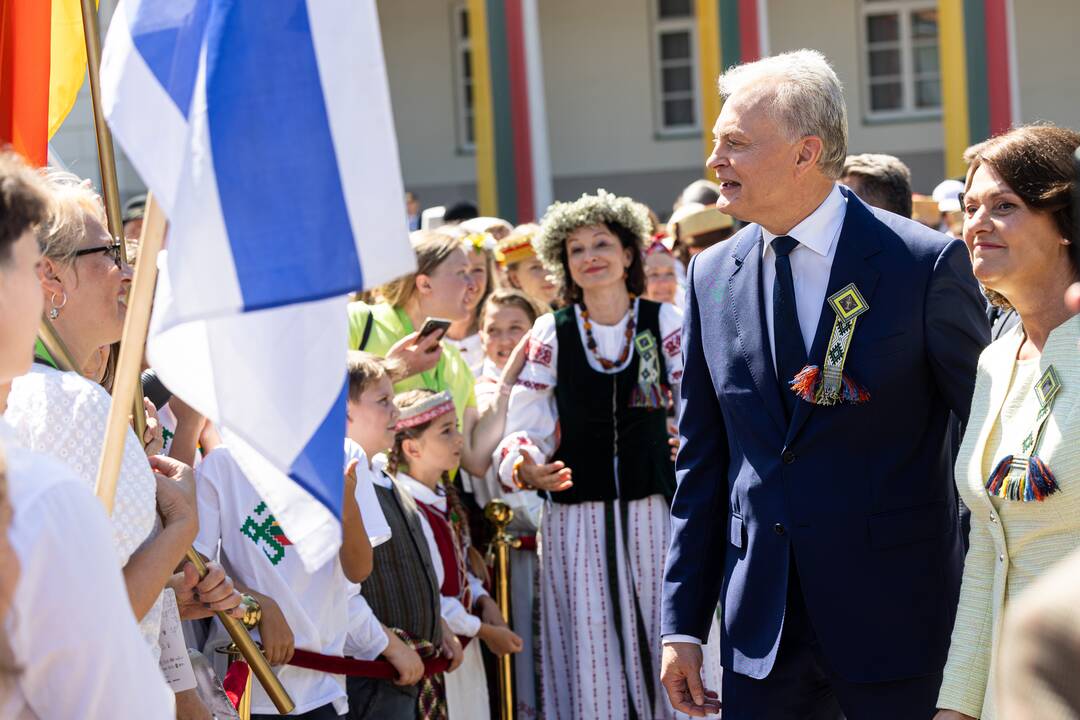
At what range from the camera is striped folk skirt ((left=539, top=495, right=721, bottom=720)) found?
557cm

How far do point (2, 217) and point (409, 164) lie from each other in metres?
20.6

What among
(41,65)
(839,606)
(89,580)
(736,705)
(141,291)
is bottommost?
(736,705)

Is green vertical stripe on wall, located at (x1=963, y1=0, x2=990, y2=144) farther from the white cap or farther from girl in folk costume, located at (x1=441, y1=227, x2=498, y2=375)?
girl in folk costume, located at (x1=441, y1=227, x2=498, y2=375)

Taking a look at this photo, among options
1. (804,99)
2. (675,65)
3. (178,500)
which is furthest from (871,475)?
(675,65)

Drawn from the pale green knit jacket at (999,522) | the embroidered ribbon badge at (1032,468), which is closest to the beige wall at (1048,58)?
the pale green knit jacket at (999,522)

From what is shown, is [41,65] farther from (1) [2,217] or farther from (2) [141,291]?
(1) [2,217]

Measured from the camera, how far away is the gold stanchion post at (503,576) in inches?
219

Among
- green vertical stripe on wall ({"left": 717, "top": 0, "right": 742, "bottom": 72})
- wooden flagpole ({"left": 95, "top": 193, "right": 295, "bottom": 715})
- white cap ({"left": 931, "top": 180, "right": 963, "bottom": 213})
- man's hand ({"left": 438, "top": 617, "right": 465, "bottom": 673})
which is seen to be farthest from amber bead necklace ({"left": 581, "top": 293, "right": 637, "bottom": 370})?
green vertical stripe on wall ({"left": 717, "top": 0, "right": 742, "bottom": 72})

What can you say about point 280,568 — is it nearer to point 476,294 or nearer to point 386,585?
point 386,585

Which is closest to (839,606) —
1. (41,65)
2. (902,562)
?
(902,562)

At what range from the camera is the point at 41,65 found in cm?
360

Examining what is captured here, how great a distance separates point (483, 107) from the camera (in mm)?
19797

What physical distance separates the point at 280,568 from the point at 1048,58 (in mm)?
19021

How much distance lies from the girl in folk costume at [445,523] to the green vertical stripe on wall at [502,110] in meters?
14.7
